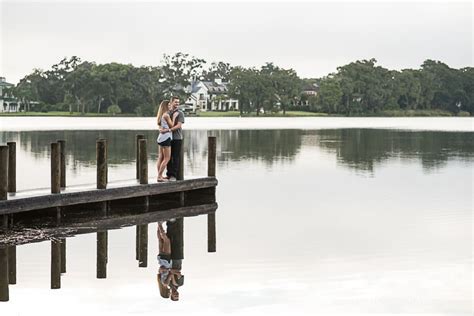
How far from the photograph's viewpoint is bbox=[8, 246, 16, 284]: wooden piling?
42.4 ft

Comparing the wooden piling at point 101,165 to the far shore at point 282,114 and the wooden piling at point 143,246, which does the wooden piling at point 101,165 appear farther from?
the far shore at point 282,114

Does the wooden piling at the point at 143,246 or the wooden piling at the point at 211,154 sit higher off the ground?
the wooden piling at the point at 211,154

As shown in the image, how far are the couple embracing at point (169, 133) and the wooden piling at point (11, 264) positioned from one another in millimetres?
6128

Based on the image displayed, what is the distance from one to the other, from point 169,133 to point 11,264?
722cm

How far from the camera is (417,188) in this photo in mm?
26578

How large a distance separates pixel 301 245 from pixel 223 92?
6252 inches

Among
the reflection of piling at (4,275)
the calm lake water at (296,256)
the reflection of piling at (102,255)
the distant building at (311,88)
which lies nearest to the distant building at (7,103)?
the distant building at (311,88)

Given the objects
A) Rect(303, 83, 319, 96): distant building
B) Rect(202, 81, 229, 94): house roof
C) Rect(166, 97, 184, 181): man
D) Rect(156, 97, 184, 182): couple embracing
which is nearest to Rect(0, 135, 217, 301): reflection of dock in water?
Rect(166, 97, 184, 181): man

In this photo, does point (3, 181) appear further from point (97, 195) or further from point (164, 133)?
point (164, 133)

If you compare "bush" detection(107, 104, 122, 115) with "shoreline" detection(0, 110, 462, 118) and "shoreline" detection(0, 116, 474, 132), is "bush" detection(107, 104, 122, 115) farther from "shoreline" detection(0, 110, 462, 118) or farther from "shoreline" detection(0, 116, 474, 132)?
"shoreline" detection(0, 116, 474, 132)

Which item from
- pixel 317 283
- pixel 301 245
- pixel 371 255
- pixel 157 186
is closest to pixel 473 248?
pixel 371 255

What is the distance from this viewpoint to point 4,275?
13.1 meters

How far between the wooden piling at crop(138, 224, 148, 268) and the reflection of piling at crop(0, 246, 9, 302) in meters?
2.10

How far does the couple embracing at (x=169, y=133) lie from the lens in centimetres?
2009
